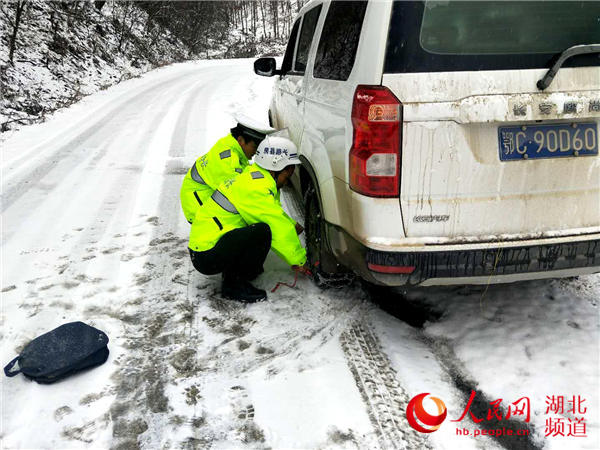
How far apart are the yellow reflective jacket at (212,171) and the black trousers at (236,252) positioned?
0.78 m

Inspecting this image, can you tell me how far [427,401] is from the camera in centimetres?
233

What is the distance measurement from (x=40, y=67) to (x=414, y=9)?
16116mm

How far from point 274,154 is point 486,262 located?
1.55 m

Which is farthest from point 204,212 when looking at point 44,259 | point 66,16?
point 66,16

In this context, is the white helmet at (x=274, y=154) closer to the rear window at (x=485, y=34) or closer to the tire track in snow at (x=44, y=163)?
the rear window at (x=485, y=34)

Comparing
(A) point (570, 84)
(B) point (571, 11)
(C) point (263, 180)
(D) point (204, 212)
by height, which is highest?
(B) point (571, 11)

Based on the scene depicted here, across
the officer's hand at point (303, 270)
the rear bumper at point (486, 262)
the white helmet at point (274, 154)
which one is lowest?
the officer's hand at point (303, 270)

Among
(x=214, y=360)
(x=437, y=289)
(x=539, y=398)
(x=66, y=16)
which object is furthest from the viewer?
(x=66, y=16)

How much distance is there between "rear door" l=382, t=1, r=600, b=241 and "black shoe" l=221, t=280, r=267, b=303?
141 cm

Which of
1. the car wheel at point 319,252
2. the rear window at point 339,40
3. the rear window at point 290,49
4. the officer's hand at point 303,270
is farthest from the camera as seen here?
the rear window at point 290,49

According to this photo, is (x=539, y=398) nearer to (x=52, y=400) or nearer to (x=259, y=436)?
(x=259, y=436)

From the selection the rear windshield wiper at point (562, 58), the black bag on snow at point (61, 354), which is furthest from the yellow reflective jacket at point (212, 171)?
the rear windshield wiper at point (562, 58)

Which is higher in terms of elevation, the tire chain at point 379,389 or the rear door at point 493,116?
the rear door at point 493,116

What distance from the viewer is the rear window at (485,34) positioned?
214cm
